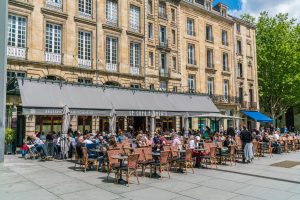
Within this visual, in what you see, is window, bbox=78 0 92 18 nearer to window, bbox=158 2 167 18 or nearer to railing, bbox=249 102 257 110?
window, bbox=158 2 167 18

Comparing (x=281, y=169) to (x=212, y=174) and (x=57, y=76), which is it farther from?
(x=57, y=76)

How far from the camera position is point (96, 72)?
19.4m

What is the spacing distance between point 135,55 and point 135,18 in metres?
3.00

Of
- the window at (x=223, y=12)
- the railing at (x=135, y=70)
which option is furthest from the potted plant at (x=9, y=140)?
the window at (x=223, y=12)

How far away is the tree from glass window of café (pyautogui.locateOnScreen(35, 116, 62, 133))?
25692 millimetres

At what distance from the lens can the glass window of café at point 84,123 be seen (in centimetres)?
1869

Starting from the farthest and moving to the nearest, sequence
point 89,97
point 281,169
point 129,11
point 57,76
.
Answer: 1. point 129,11
2. point 57,76
3. point 89,97
4. point 281,169

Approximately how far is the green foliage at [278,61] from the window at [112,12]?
66.7ft

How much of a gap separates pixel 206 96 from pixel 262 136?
26.4ft

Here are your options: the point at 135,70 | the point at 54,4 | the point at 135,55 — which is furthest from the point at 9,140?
the point at 135,55

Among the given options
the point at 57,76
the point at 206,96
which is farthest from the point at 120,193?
the point at 206,96

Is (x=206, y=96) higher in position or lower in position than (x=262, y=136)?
higher

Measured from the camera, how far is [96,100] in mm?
14820

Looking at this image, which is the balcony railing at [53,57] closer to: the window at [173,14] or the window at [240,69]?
the window at [173,14]
